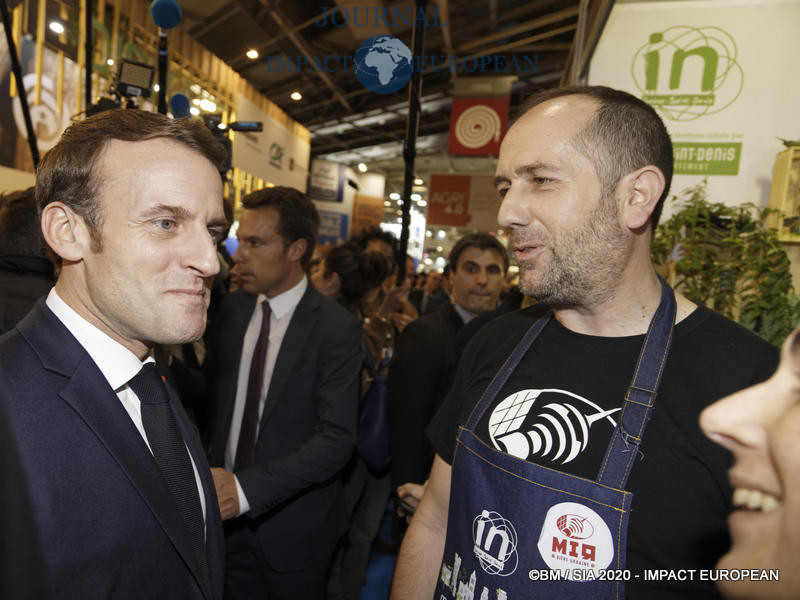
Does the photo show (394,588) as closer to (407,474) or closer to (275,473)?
(275,473)

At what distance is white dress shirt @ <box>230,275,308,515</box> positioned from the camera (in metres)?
2.11

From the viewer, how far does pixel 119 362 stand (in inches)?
39.8

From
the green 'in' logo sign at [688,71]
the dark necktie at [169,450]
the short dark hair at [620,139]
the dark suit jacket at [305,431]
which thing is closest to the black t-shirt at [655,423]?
the short dark hair at [620,139]

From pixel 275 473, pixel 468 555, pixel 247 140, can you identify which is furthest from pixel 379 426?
pixel 247 140

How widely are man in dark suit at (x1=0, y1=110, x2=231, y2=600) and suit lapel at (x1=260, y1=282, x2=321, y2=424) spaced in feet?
2.51

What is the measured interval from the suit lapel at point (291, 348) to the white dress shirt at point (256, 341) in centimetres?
5

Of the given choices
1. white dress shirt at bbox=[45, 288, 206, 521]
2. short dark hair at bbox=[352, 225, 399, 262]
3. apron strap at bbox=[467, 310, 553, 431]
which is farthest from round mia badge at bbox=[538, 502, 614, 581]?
short dark hair at bbox=[352, 225, 399, 262]

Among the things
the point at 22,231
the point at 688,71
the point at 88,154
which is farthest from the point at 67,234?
the point at 688,71

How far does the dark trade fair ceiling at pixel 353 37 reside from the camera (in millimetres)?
5066

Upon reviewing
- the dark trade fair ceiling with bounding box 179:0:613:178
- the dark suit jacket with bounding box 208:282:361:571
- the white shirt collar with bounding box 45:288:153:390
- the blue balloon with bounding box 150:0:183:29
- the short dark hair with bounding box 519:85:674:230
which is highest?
the dark trade fair ceiling with bounding box 179:0:613:178

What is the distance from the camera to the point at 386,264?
11.1 ft

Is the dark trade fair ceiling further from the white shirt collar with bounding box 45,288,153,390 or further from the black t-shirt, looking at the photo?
the white shirt collar with bounding box 45,288,153,390

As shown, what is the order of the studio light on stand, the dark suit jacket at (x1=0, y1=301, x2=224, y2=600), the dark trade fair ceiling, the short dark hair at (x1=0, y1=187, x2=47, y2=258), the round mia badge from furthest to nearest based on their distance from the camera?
the dark trade fair ceiling, the studio light on stand, the short dark hair at (x1=0, y1=187, x2=47, y2=258), the round mia badge, the dark suit jacket at (x1=0, y1=301, x2=224, y2=600)

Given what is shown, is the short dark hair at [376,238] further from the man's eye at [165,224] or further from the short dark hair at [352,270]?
the man's eye at [165,224]
